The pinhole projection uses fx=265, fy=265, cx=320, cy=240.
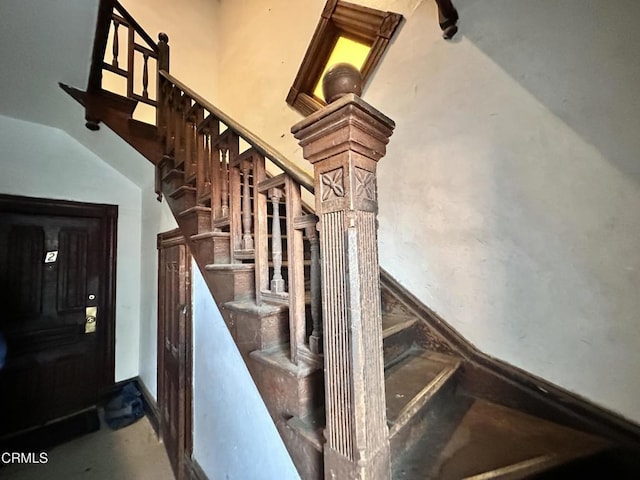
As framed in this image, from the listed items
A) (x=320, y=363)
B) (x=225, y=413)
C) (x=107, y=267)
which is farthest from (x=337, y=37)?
(x=107, y=267)

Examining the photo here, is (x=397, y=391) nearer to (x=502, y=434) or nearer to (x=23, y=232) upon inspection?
(x=502, y=434)

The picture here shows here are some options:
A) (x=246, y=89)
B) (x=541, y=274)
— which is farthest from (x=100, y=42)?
(x=541, y=274)

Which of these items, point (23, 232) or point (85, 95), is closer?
point (85, 95)

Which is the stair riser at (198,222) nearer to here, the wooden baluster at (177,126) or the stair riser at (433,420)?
the wooden baluster at (177,126)

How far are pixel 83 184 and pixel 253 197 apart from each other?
7.17ft

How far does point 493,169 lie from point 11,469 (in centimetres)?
356

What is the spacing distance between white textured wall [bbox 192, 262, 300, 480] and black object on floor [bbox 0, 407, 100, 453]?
1340 millimetres

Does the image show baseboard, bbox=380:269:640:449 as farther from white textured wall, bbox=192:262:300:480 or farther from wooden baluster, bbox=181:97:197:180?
wooden baluster, bbox=181:97:197:180

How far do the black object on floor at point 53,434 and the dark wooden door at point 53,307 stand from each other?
0.21 ft

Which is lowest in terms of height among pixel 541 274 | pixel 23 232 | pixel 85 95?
pixel 541 274

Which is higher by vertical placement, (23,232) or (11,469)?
(23,232)

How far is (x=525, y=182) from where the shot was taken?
105 centimetres

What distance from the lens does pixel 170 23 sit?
9.35 ft

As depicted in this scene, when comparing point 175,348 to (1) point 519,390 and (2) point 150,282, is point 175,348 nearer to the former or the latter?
(2) point 150,282
